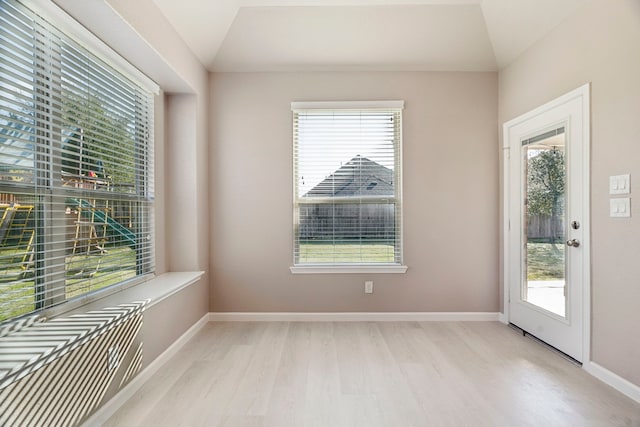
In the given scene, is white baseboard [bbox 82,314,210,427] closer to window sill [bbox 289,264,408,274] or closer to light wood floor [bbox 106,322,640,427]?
light wood floor [bbox 106,322,640,427]

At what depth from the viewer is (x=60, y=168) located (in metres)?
1.71

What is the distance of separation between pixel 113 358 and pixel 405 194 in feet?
9.10

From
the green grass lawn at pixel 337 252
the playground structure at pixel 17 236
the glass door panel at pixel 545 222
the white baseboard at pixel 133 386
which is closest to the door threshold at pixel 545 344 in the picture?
the glass door panel at pixel 545 222

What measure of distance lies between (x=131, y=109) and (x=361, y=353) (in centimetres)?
264

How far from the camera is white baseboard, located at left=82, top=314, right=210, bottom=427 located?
1693 mm

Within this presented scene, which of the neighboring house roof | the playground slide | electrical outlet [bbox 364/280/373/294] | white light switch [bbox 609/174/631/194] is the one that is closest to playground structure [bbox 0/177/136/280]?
the playground slide

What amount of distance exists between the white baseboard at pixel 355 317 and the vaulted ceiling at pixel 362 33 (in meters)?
2.57

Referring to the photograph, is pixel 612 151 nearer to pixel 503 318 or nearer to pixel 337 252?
pixel 503 318

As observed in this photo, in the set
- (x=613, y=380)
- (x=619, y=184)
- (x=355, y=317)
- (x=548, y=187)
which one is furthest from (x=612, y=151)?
(x=355, y=317)

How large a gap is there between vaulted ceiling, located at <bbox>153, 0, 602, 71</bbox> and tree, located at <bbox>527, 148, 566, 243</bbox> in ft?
3.49

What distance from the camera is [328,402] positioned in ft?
6.12

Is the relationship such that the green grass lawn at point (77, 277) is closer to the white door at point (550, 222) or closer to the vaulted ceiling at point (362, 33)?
the vaulted ceiling at point (362, 33)

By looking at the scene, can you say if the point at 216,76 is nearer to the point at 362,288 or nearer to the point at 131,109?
the point at 131,109

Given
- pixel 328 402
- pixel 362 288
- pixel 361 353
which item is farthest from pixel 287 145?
pixel 328 402
